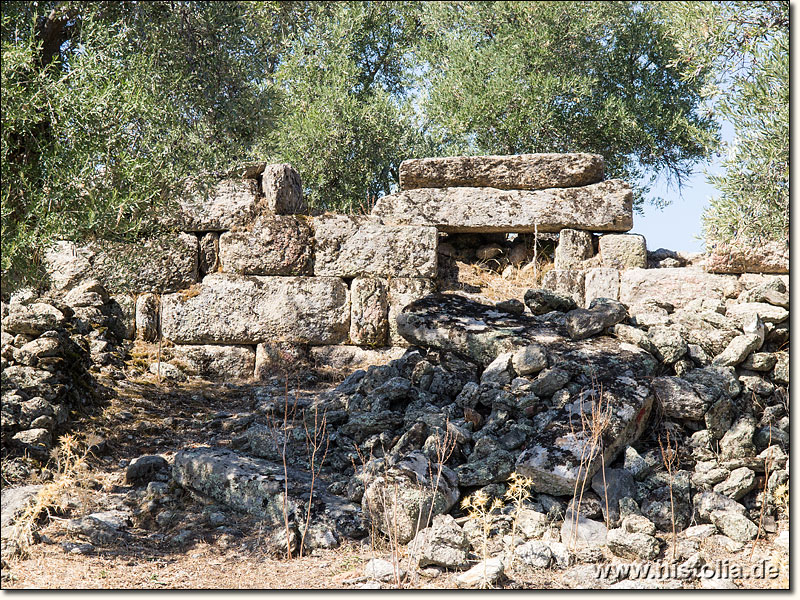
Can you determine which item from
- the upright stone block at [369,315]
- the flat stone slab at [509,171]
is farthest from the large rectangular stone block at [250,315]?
the flat stone slab at [509,171]

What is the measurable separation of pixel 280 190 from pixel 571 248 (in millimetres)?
3599

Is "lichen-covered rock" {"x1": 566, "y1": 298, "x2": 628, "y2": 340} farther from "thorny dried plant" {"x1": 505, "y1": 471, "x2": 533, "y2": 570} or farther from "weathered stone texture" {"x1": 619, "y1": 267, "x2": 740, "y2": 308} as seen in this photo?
"thorny dried plant" {"x1": 505, "y1": 471, "x2": 533, "y2": 570}

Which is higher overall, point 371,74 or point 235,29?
point 371,74

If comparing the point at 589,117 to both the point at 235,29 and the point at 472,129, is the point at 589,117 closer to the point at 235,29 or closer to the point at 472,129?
the point at 472,129

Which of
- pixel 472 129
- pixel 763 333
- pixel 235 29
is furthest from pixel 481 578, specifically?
pixel 472 129

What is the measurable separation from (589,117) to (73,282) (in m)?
8.81

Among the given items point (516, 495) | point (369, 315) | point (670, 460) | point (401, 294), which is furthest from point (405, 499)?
point (401, 294)

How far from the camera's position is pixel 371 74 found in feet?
52.6

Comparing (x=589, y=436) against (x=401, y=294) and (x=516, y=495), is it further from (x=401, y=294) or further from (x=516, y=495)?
(x=401, y=294)

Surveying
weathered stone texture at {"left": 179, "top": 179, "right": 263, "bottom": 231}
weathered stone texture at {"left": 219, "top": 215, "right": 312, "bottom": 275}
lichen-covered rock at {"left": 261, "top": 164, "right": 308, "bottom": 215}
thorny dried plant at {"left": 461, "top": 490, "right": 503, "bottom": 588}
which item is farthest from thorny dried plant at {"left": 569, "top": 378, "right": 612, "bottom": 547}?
weathered stone texture at {"left": 179, "top": 179, "right": 263, "bottom": 231}

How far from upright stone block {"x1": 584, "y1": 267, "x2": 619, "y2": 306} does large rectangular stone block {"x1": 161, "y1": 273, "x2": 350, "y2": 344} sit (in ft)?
9.31

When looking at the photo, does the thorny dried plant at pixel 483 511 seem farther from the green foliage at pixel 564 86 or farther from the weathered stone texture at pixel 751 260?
the green foliage at pixel 564 86

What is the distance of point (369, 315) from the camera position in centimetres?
938

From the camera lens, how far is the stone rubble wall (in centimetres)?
936
